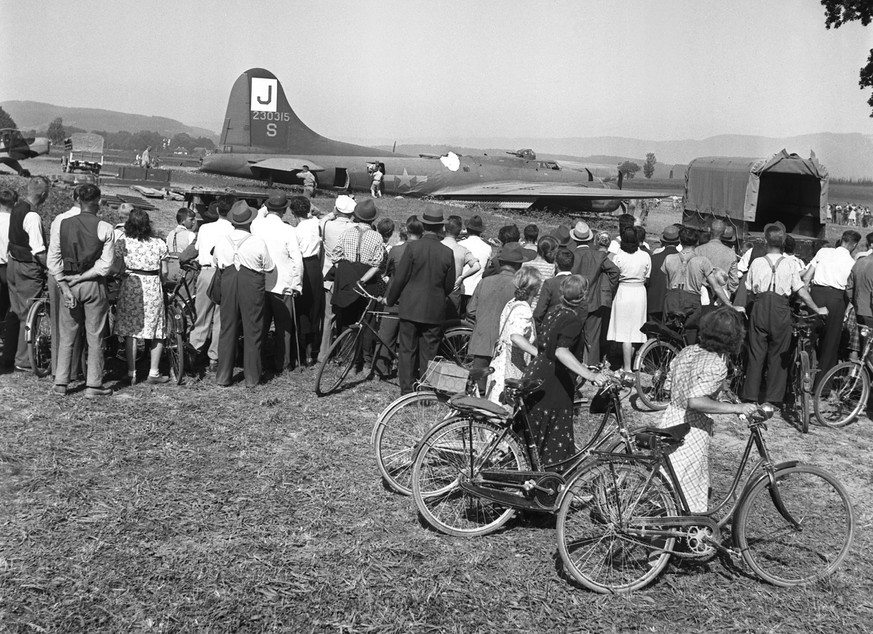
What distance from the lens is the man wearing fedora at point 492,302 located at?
20.9 ft

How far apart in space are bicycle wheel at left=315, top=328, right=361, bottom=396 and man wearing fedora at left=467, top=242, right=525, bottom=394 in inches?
51.9

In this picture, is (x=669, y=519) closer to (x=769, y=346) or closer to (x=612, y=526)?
(x=612, y=526)

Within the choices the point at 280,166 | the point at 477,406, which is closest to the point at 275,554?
the point at 477,406

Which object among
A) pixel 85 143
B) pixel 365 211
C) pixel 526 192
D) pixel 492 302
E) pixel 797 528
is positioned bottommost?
pixel 797 528

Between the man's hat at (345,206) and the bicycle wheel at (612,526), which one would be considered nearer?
the bicycle wheel at (612,526)

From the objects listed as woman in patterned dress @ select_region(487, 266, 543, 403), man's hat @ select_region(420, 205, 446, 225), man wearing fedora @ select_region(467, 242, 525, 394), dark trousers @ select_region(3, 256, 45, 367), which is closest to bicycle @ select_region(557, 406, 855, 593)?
woman in patterned dress @ select_region(487, 266, 543, 403)

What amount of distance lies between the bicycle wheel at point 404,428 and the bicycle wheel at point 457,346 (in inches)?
83.1

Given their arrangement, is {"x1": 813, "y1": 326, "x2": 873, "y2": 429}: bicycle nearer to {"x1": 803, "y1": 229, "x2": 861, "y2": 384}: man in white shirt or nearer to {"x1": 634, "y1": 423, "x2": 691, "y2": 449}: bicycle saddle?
{"x1": 803, "y1": 229, "x2": 861, "y2": 384}: man in white shirt

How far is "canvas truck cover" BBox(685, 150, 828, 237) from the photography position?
64.5 feet

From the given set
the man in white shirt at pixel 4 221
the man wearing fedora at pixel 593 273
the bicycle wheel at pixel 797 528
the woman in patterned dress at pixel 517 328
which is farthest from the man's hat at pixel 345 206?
the bicycle wheel at pixel 797 528

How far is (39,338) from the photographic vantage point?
7441 mm

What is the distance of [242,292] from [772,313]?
16.3ft

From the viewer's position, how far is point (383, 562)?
4.32 metres

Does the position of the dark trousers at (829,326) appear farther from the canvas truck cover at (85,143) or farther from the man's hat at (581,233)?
the canvas truck cover at (85,143)
